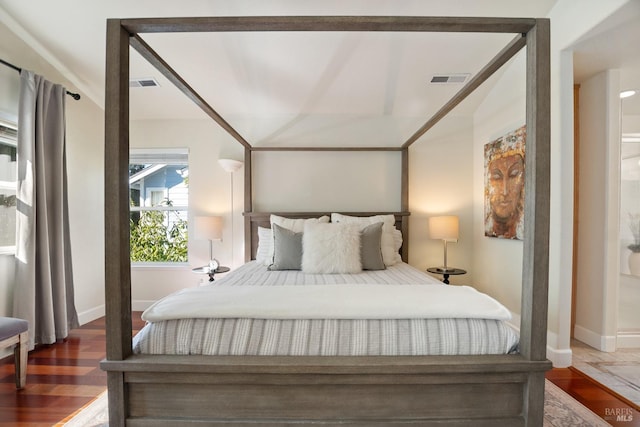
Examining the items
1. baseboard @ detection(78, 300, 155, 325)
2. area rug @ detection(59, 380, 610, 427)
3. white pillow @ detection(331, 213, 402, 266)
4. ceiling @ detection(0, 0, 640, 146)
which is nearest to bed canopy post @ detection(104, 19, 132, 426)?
area rug @ detection(59, 380, 610, 427)

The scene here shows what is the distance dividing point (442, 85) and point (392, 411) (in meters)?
2.97

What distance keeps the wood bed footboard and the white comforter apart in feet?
0.56

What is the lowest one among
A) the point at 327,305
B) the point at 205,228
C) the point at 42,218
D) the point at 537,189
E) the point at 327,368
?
the point at 327,368

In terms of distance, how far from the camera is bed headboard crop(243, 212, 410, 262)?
3.41 meters

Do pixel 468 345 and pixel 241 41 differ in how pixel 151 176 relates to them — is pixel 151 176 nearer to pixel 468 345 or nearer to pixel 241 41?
pixel 241 41

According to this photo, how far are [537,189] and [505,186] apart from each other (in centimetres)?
212

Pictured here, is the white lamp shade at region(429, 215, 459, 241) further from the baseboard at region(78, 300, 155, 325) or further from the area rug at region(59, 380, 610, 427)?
the baseboard at region(78, 300, 155, 325)

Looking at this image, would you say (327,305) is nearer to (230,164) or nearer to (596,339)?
(230,164)

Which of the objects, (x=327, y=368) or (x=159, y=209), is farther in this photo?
(x=159, y=209)

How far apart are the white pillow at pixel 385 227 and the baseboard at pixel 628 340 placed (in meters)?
1.90

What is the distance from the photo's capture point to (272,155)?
11.8ft

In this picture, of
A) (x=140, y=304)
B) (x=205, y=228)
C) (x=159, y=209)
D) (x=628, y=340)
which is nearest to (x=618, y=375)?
(x=628, y=340)

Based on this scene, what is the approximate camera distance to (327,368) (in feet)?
3.94

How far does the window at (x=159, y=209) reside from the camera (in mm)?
3826
